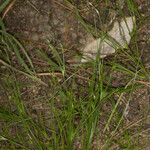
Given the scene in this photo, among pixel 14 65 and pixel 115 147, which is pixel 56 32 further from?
pixel 115 147

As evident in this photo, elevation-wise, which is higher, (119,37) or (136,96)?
A: (119,37)

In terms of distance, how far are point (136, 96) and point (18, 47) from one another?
59cm

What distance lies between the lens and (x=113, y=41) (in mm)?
2232

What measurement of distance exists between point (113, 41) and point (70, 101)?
13.5 inches

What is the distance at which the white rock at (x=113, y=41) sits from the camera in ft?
7.32

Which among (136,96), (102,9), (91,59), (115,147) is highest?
(102,9)

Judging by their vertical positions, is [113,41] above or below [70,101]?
above

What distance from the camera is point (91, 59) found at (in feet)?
7.30

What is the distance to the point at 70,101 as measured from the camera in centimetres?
216

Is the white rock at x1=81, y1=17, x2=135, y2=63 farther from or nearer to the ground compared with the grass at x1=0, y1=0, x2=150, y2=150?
farther from the ground

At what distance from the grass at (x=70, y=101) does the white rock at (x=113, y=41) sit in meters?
0.03

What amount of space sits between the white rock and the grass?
33 mm

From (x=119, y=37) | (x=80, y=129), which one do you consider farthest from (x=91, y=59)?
(x=80, y=129)

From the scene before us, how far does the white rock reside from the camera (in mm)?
2232
